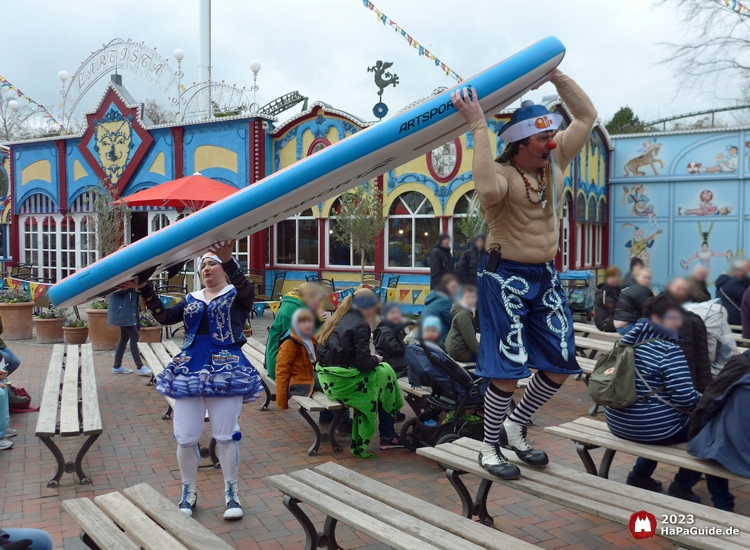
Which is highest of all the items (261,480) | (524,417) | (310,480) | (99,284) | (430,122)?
(430,122)

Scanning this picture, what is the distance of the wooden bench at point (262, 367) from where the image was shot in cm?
649

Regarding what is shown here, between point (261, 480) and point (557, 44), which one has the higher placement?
point (557, 44)

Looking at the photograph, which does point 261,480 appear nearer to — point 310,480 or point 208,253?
point 310,480

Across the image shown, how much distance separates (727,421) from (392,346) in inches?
127

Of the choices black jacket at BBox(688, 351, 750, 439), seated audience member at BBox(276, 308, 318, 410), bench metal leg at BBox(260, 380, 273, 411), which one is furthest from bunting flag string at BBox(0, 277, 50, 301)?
black jacket at BBox(688, 351, 750, 439)

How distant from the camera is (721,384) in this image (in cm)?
349

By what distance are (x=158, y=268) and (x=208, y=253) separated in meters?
0.34

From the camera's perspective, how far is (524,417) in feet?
11.5

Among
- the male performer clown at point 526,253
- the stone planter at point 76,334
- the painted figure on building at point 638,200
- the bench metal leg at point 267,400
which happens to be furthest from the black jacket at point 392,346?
the painted figure on building at point 638,200

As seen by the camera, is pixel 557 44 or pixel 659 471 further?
pixel 659 471

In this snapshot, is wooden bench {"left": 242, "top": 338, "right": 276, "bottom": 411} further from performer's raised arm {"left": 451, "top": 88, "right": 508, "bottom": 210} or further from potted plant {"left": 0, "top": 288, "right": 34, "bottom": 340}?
potted plant {"left": 0, "top": 288, "right": 34, "bottom": 340}

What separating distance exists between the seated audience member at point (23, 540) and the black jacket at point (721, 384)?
3.30 metres

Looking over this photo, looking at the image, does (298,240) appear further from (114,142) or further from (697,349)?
(697,349)

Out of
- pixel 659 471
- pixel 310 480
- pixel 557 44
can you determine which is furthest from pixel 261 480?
pixel 557 44
